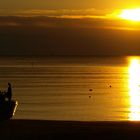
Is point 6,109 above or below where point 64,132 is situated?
above

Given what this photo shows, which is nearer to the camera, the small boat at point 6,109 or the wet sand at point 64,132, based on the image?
the wet sand at point 64,132

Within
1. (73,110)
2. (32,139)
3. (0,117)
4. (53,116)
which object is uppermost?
(73,110)

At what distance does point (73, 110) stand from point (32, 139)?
22686 millimetres

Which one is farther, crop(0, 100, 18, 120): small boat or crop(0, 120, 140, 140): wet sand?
crop(0, 100, 18, 120): small boat

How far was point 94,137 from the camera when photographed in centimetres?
1395

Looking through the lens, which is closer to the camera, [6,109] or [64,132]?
[64,132]

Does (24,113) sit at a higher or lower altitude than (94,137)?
higher

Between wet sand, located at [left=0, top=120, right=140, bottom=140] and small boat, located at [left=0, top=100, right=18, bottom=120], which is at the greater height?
small boat, located at [left=0, top=100, right=18, bottom=120]

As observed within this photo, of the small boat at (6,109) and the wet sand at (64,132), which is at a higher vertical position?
the small boat at (6,109)

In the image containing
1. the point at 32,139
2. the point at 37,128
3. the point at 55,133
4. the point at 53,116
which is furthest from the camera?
the point at 53,116

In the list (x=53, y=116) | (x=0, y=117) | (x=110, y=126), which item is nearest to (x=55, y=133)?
(x=110, y=126)

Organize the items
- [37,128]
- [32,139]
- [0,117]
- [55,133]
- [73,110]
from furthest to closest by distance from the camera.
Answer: [73,110], [0,117], [37,128], [55,133], [32,139]

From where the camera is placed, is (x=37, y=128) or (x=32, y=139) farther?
(x=37, y=128)

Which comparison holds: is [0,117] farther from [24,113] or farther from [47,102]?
[47,102]
